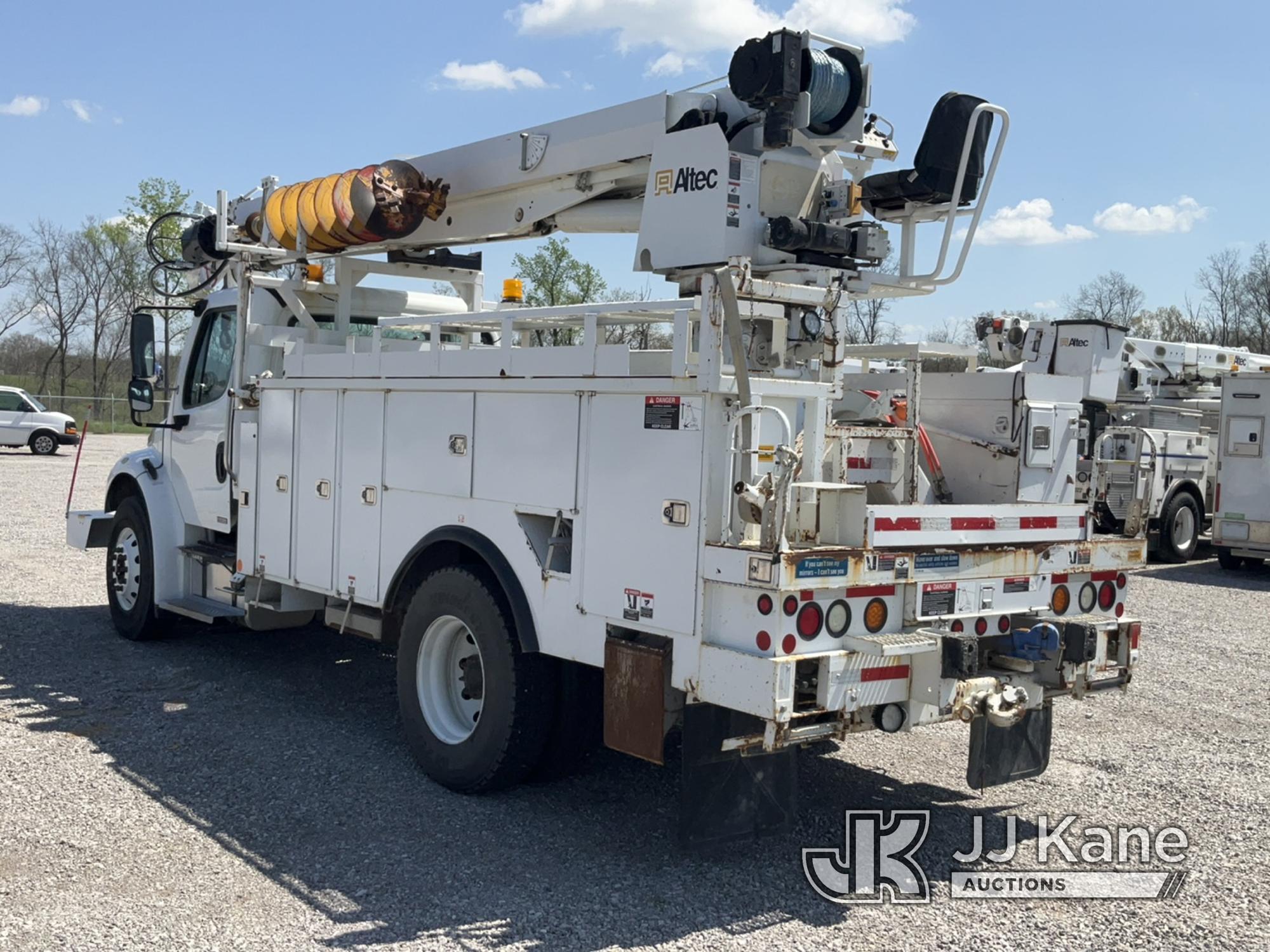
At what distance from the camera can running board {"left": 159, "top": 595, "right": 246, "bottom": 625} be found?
26.5 ft

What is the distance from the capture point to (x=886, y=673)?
476 cm

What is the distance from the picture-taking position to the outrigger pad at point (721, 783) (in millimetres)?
4746

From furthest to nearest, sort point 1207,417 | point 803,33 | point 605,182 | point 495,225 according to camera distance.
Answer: point 1207,417, point 495,225, point 605,182, point 803,33

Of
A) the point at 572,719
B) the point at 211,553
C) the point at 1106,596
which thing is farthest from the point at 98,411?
the point at 1106,596

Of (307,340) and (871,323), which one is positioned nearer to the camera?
(307,340)

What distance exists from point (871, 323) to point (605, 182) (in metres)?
6.38

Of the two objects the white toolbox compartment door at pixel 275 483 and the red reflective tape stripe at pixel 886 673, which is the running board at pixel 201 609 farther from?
the red reflective tape stripe at pixel 886 673

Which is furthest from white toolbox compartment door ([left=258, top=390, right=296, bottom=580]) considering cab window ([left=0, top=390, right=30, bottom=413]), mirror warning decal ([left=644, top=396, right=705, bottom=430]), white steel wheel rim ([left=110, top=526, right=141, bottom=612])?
cab window ([left=0, top=390, right=30, bottom=413])

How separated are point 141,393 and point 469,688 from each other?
4.11m

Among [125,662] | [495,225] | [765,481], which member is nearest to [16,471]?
[125,662]

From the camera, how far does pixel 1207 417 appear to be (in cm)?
1970

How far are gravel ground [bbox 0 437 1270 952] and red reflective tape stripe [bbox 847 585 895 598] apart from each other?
122cm

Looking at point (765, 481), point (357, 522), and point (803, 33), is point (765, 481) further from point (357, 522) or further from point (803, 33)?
point (357, 522)

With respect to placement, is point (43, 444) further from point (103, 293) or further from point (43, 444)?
point (103, 293)
